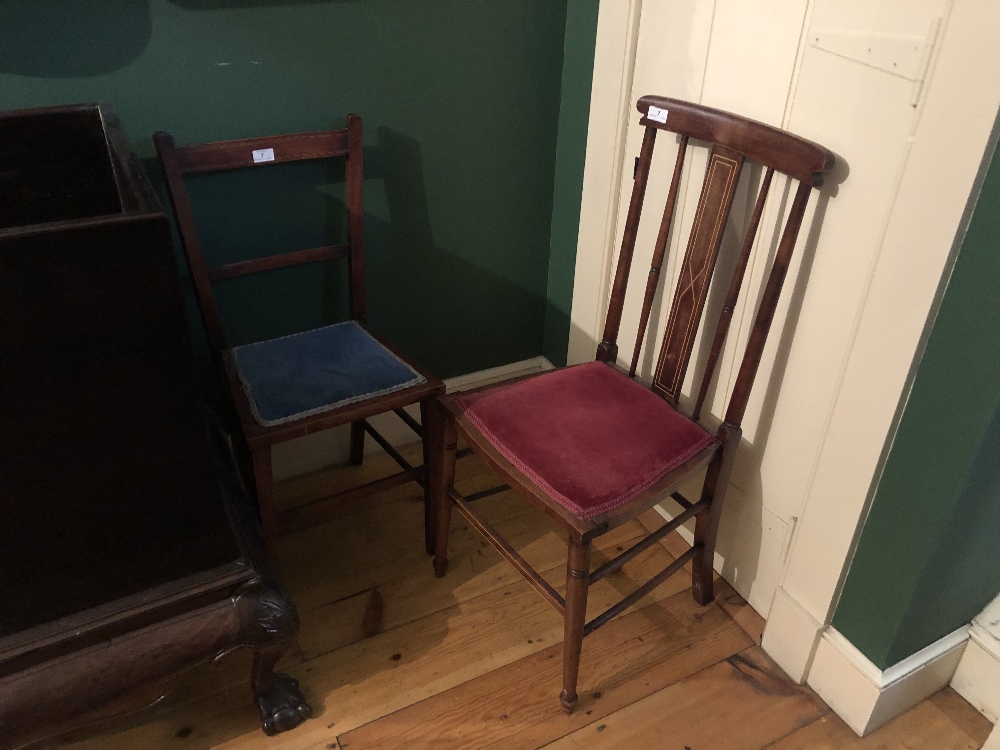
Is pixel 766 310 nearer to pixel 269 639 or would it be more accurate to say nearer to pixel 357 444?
pixel 269 639

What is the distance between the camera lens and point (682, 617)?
163 cm

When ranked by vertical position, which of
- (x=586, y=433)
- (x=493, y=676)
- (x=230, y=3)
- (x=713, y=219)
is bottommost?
(x=493, y=676)

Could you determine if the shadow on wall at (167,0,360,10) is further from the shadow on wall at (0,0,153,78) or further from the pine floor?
the pine floor

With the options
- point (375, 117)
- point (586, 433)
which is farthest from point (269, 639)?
point (375, 117)

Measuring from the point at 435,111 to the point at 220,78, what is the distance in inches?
18.2

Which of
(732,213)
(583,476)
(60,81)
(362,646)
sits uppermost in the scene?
(60,81)

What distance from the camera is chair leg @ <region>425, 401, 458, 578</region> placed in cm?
152

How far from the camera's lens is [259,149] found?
151 centimetres

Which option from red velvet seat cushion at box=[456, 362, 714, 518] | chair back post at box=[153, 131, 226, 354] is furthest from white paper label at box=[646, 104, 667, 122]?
chair back post at box=[153, 131, 226, 354]

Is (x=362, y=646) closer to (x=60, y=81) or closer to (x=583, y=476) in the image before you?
(x=583, y=476)

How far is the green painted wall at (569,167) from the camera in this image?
5.67 ft

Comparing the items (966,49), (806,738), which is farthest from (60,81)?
(806,738)

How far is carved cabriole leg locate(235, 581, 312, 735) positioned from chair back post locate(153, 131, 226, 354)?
0.60m

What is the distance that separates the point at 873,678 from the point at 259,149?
150 cm
